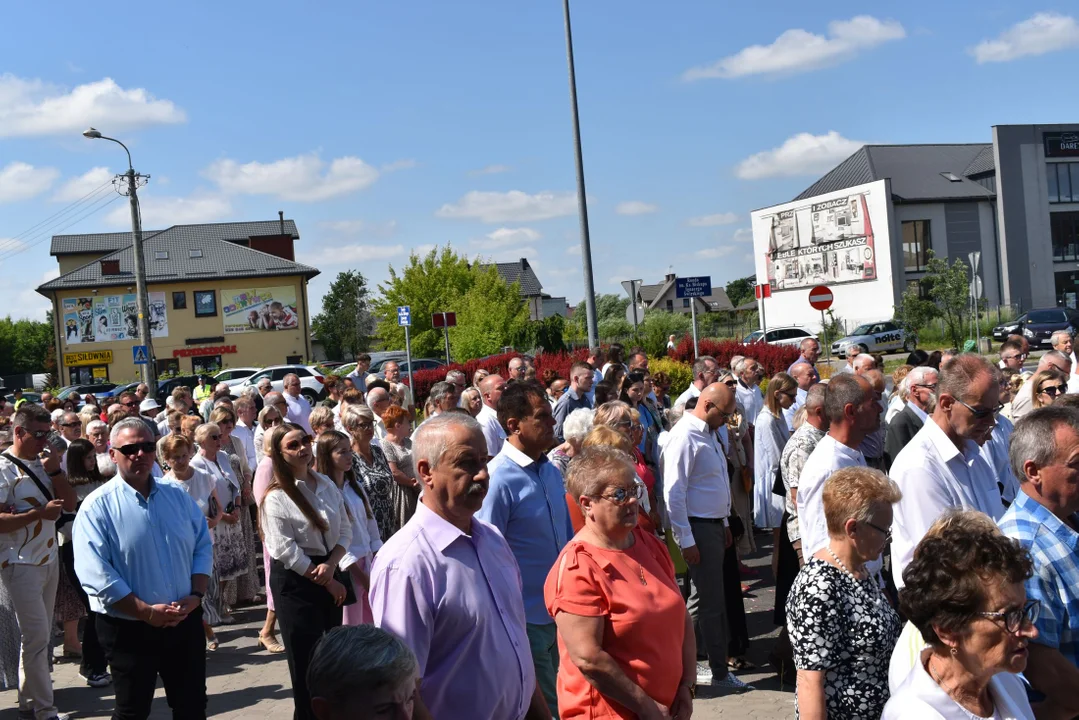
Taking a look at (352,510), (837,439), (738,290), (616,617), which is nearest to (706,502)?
(837,439)

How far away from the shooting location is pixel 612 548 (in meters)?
3.90

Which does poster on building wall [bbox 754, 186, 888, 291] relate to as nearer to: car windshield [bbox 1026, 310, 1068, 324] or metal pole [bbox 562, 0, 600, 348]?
car windshield [bbox 1026, 310, 1068, 324]

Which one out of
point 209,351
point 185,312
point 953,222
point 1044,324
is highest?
point 953,222

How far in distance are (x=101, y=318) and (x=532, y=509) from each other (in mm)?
64250

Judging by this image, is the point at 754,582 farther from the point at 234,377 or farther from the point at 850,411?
the point at 234,377

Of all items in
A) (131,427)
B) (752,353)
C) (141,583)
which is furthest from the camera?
(752,353)

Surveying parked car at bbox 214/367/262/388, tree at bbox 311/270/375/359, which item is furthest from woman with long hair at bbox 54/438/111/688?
tree at bbox 311/270/375/359

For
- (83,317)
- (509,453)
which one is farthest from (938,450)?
(83,317)

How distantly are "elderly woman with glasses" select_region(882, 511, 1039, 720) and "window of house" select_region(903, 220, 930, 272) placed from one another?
56873 mm

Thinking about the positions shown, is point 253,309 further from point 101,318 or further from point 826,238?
point 826,238

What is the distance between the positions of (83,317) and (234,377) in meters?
25.5

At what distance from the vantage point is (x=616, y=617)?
147 inches

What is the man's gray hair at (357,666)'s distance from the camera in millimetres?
2617

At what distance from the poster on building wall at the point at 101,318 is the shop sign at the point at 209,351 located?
2.81m
